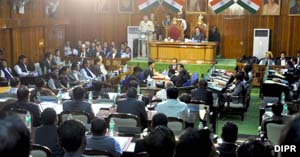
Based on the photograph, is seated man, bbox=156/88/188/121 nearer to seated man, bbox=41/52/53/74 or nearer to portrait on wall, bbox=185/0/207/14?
seated man, bbox=41/52/53/74

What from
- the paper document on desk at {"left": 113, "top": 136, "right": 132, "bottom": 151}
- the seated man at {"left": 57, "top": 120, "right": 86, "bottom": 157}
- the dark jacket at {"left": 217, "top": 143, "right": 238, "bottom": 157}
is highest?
the seated man at {"left": 57, "top": 120, "right": 86, "bottom": 157}

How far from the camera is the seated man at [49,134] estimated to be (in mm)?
4859

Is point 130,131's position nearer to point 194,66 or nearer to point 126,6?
point 194,66

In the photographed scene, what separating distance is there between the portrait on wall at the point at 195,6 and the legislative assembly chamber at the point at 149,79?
0.04 m

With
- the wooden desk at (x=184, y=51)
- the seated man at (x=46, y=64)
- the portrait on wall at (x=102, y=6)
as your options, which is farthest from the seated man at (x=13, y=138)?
the portrait on wall at (x=102, y=6)

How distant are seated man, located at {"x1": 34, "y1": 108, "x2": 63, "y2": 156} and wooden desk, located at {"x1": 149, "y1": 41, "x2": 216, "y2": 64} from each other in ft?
37.9

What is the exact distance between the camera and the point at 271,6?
59.7 feet

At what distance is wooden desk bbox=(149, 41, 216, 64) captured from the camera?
630 inches

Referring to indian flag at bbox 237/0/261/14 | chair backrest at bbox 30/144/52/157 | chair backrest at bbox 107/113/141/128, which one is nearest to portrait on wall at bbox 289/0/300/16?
indian flag at bbox 237/0/261/14

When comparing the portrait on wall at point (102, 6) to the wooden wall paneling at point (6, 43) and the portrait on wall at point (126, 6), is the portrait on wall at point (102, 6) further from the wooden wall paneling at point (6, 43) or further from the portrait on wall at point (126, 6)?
the wooden wall paneling at point (6, 43)

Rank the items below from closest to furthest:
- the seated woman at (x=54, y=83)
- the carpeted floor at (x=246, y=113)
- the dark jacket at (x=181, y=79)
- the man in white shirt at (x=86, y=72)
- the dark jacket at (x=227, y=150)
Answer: the dark jacket at (x=227, y=150)
the carpeted floor at (x=246, y=113)
the seated woman at (x=54, y=83)
the dark jacket at (x=181, y=79)
the man in white shirt at (x=86, y=72)

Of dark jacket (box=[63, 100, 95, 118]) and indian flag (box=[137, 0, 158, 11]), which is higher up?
indian flag (box=[137, 0, 158, 11])

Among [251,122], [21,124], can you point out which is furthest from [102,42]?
[21,124]

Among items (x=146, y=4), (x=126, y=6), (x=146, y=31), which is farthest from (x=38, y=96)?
(x=126, y=6)
